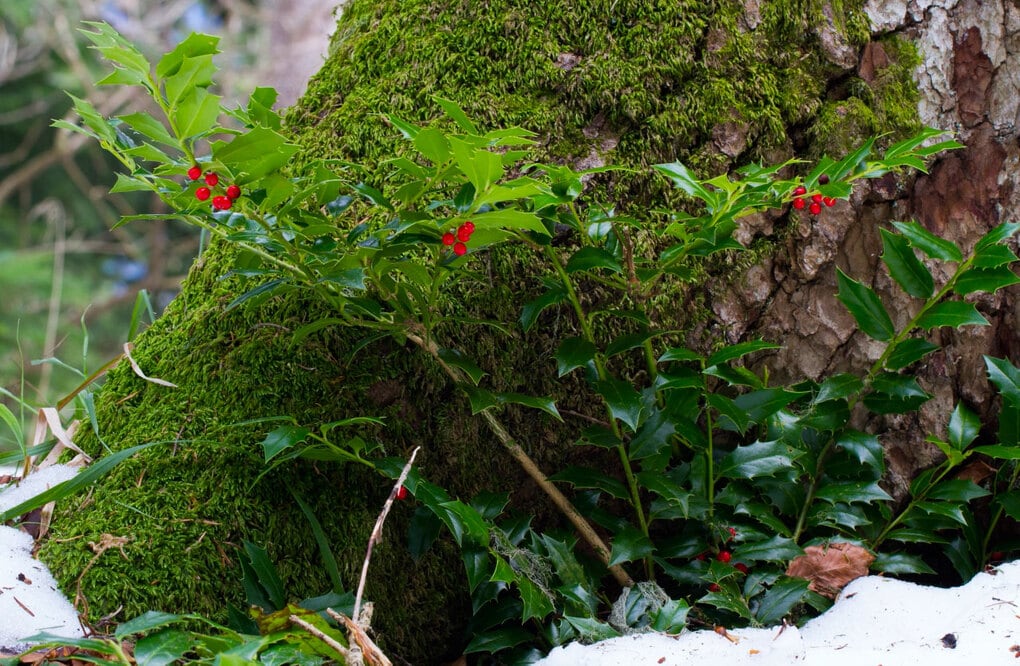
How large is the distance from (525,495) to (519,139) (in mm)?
650

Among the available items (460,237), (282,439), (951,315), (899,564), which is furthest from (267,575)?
(951,315)

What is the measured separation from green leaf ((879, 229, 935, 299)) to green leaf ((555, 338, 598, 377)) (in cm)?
49

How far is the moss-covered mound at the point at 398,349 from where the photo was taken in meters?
1.16

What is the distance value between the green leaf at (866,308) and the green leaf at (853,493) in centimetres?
23

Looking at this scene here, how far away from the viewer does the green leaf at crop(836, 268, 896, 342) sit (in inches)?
47.2

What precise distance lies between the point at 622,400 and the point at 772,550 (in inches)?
12.6

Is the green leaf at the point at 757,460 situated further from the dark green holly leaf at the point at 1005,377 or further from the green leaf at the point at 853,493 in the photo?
the dark green holly leaf at the point at 1005,377

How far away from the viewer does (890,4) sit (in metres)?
1.40

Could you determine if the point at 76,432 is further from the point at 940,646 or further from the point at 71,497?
the point at 940,646

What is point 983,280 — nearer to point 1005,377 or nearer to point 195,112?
point 1005,377

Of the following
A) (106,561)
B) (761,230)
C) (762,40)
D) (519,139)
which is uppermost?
(762,40)

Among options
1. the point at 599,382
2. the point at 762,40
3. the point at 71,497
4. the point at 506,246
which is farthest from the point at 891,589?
the point at 71,497

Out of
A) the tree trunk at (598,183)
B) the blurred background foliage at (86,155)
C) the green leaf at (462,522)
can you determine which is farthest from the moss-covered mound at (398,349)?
the blurred background foliage at (86,155)

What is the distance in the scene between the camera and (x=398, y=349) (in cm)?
128
